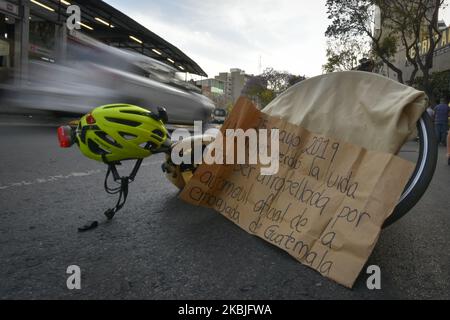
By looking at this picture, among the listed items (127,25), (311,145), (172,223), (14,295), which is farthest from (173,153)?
(127,25)

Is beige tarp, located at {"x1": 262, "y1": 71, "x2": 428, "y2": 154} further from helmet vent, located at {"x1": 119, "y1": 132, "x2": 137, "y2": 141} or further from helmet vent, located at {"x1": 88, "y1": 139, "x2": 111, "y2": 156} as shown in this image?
helmet vent, located at {"x1": 88, "y1": 139, "x2": 111, "y2": 156}

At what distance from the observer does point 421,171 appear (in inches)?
76.4

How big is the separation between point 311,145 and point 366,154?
0.33m

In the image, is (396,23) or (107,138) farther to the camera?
(396,23)

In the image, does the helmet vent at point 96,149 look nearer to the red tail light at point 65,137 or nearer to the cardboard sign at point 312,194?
the red tail light at point 65,137

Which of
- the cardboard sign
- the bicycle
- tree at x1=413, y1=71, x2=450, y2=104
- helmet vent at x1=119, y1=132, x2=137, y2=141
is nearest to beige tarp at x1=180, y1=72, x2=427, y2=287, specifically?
the cardboard sign

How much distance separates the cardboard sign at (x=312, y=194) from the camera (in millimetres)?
1766

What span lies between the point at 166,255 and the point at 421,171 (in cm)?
136

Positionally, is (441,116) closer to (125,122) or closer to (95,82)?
(95,82)

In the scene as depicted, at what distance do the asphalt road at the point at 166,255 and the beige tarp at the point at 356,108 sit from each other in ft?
2.14

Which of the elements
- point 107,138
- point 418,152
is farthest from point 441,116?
point 107,138

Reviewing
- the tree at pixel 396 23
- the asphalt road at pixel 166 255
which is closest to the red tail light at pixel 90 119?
the asphalt road at pixel 166 255

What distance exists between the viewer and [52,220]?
→ 243 cm

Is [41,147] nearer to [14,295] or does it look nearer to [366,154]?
[14,295]
